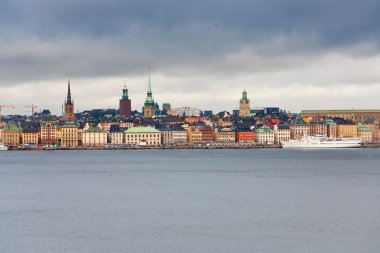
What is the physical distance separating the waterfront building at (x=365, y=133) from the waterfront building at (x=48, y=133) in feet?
118

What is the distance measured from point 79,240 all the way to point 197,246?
9.86ft

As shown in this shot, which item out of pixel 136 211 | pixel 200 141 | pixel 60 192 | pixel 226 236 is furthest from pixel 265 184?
pixel 200 141

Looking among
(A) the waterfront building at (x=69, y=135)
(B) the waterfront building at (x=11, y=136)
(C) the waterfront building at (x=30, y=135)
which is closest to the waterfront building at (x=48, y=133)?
(C) the waterfront building at (x=30, y=135)

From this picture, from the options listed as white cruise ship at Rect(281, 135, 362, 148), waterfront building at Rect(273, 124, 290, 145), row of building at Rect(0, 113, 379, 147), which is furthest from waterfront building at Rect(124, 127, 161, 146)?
white cruise ship at Rect(281, 135, 362, 148)

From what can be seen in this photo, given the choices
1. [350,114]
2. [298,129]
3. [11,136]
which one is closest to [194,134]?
[298,129]

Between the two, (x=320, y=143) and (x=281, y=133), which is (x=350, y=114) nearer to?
(x=281, y=133)

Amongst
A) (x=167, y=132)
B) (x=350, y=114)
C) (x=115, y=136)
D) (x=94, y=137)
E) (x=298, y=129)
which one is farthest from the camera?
(x=350, y=114)

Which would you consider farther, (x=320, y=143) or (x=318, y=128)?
(x=318, y=128)

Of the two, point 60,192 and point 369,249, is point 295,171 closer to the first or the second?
point 60,192

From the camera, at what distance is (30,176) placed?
4475 cm

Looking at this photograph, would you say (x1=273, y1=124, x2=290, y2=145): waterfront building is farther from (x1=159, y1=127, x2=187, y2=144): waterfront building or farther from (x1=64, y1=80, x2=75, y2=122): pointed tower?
(x1=64, y1=80, x2=75, y2=122): pointed tower

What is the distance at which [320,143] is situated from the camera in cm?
9994

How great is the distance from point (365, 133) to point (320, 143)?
15331 millimetres

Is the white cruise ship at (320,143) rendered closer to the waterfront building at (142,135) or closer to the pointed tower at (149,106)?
the waterfront building at (142,135)
